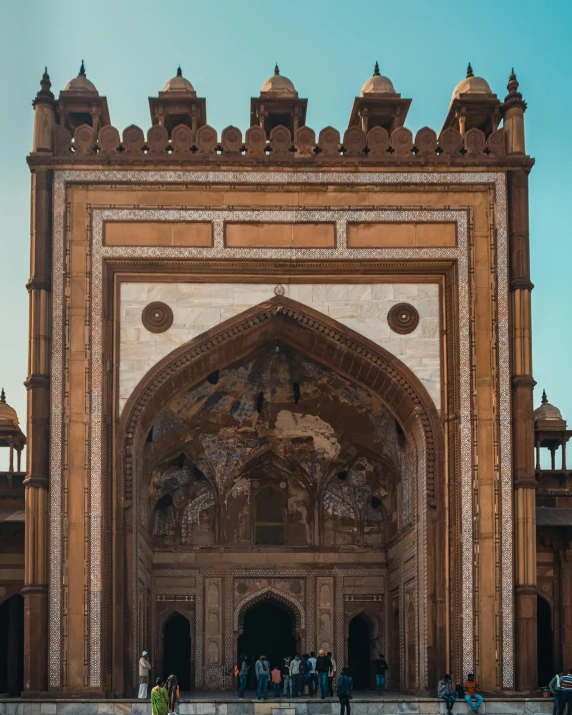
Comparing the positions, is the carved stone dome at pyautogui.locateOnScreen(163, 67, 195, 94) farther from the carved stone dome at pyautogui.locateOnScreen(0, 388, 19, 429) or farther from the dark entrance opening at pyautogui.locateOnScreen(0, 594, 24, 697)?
the dark entrance opening at pyautogui.locateOnScreen(0, 594, 24, 697)

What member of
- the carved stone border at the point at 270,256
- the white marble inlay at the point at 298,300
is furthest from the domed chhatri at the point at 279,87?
the white marble inlay at the point at 298,300

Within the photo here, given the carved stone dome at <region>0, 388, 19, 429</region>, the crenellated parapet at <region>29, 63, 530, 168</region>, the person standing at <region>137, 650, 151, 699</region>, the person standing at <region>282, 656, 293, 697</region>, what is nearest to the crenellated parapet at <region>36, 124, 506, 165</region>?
the crenellated parapet at <region>29, 63, 530, 168</region>

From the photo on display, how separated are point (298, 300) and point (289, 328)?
0.49 metres

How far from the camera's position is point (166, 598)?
22297 millimetres

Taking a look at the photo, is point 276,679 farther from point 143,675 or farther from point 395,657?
point 143,675

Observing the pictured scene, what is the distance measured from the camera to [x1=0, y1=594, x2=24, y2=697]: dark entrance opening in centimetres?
2134

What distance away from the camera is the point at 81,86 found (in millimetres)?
20000

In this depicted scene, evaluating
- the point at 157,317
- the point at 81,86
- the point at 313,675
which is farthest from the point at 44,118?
the point at 313,675

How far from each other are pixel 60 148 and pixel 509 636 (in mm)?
9362

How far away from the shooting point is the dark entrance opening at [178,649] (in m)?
22.4

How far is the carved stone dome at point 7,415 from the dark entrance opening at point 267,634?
200 inches

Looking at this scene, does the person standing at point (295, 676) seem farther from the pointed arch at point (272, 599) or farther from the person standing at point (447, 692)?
the person standing at point (447, 692)

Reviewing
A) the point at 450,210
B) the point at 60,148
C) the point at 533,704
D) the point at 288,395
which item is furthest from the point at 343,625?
the point at 60,148

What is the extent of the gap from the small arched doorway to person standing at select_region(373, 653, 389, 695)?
0.88m
